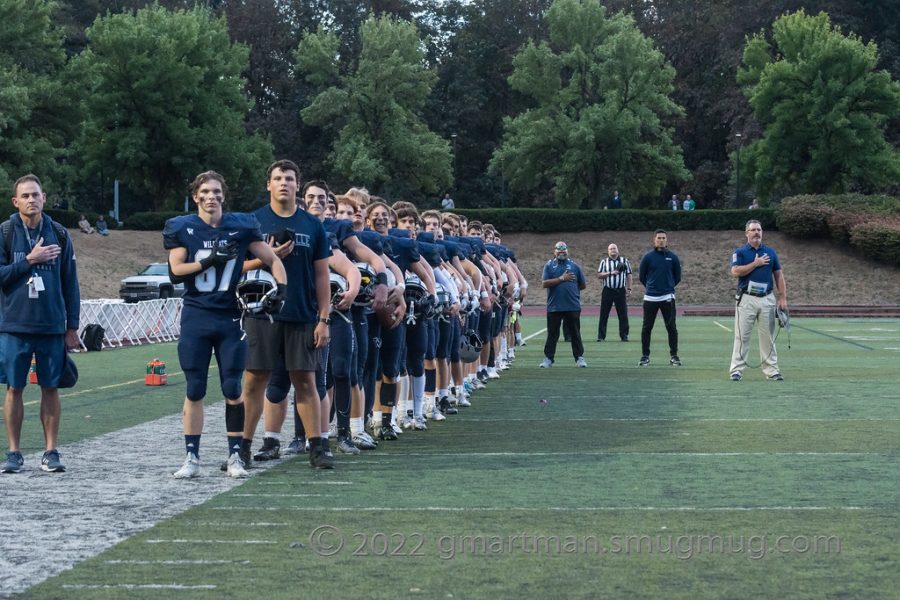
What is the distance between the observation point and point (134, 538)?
7.40 metres

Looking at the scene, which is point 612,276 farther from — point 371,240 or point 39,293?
point 39,293

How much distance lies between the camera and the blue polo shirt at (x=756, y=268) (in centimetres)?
1878

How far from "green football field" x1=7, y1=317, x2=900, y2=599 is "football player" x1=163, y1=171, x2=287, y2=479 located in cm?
68

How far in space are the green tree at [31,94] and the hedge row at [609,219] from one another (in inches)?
749

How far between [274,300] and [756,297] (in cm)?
1074

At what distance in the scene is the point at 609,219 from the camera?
225 feet

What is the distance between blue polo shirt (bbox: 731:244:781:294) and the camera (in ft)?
61.6

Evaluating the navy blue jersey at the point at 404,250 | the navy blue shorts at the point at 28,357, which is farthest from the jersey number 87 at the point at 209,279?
the navy blue jersey at the point at 404,250

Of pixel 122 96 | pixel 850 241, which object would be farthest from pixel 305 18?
pixel 850 241

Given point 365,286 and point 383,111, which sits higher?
point 383,111

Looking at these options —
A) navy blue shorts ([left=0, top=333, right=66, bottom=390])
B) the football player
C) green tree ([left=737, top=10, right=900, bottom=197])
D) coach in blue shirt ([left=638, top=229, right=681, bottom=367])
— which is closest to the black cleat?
the football player

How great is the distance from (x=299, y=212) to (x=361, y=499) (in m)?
2.32

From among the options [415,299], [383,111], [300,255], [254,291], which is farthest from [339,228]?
[383,111]

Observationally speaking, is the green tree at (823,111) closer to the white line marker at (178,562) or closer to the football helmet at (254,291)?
the football helmet at (254,291)
